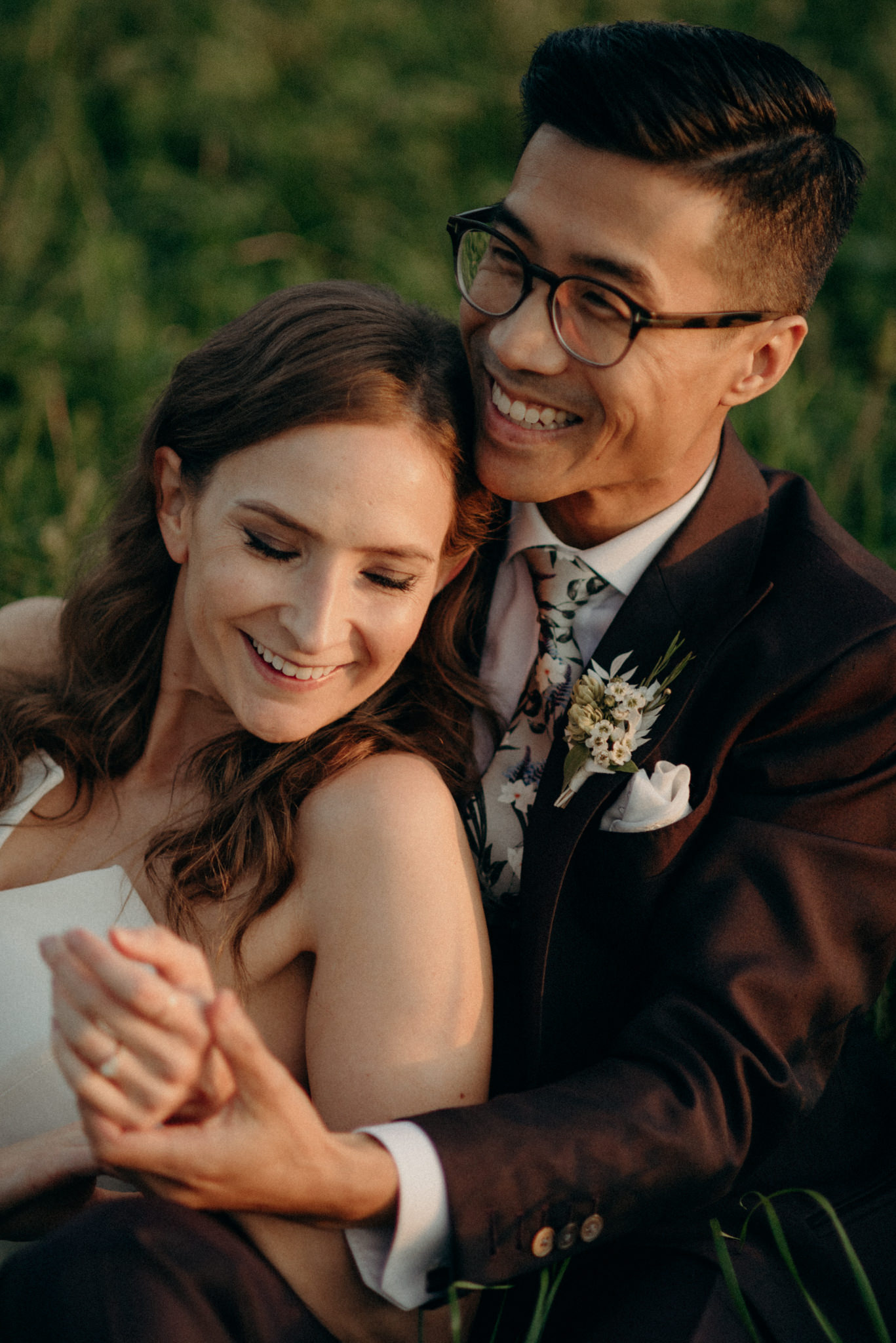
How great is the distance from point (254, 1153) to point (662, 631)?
4.65 ft

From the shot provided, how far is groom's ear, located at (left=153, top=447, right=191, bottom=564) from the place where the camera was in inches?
109

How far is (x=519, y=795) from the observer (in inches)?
115

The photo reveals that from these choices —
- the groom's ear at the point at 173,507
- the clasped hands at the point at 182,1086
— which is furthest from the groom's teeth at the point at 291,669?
the clasped hands at the point at 182,1086

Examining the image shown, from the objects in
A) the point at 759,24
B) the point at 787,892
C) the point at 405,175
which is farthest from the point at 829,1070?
the point at 759,24

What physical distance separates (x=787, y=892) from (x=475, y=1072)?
2.34ft

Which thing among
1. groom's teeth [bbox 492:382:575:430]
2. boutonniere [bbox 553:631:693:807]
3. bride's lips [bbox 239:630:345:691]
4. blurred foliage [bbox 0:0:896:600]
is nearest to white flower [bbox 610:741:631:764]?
boutonniere [bbox 553:631:693:807]

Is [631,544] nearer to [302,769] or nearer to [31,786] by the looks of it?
[302,769]

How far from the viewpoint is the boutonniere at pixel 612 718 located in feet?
8.80

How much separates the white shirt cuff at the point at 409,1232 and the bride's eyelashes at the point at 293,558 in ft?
3.42

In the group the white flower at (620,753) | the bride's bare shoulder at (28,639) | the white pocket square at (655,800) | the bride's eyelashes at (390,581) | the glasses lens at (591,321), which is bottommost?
the bride's bare shoulder at (28,639)

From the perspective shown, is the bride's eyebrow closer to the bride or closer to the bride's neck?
the bride

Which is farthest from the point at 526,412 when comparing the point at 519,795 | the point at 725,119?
the point at 519,795

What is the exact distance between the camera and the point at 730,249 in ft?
9.12

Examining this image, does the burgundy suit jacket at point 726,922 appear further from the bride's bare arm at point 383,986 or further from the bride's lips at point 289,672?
the bride's lips at point 289,672
